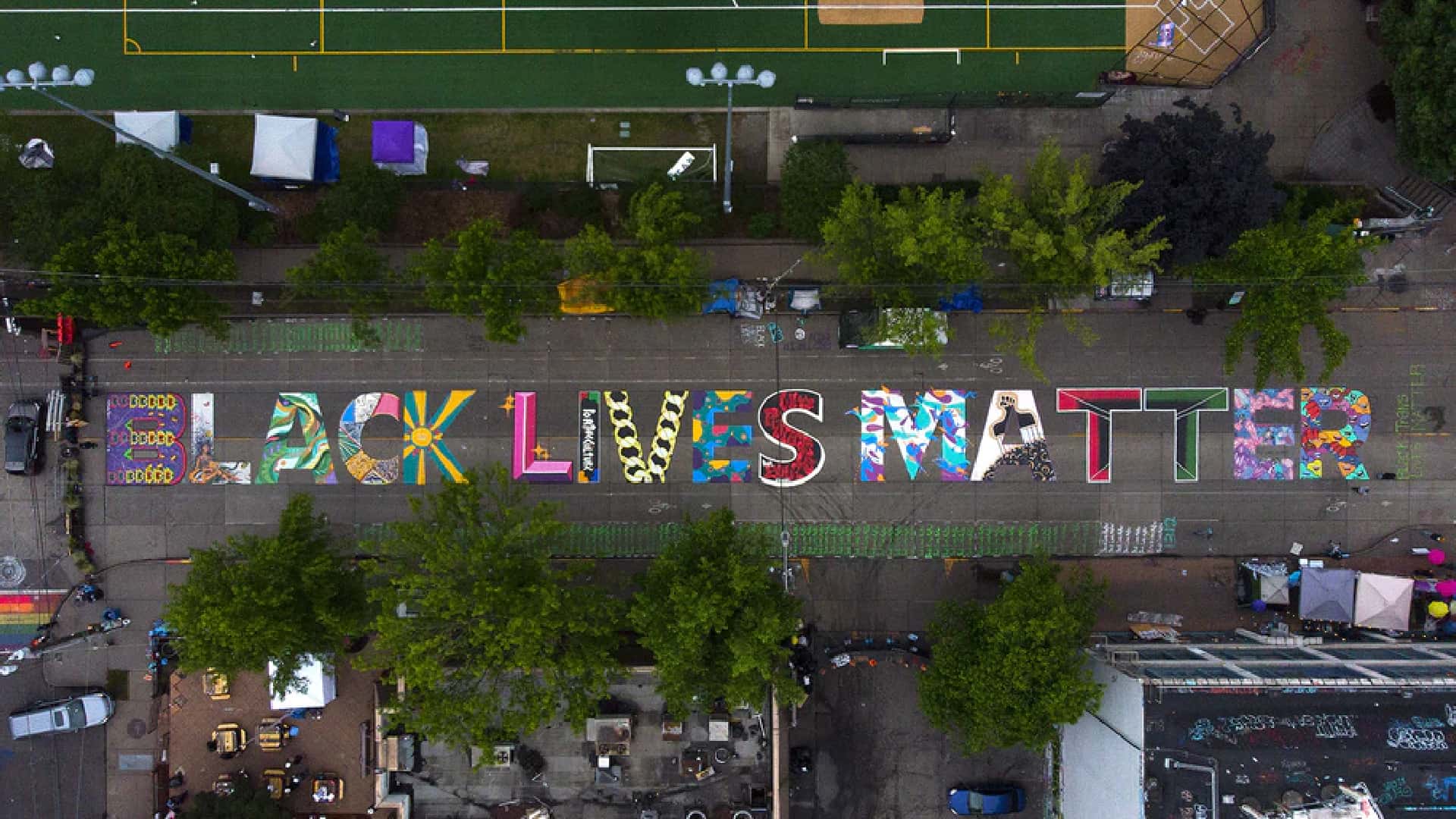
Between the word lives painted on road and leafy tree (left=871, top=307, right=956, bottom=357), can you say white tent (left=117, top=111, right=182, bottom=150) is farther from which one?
leafy tree (left=871, top=307, right=956, bottom=357)

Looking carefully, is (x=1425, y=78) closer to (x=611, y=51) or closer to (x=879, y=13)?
(x=879, y=13)

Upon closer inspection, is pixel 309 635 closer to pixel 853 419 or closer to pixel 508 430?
pixel 508 430

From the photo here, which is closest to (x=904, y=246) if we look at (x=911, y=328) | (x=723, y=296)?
(x=911, y=328)

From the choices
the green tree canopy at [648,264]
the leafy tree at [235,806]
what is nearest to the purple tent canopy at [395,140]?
the green tree canopy at [648,264]

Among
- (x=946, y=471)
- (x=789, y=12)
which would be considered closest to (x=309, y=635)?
(x=946, y=471)

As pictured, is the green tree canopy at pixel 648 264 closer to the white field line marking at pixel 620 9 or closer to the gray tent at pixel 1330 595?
the white field line marking at pixel 620 9

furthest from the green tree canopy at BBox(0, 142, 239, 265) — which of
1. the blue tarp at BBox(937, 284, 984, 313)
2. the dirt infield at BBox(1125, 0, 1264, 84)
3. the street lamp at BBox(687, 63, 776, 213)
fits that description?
the dirt infield at BBox(1125, 0, 1264, 84)
